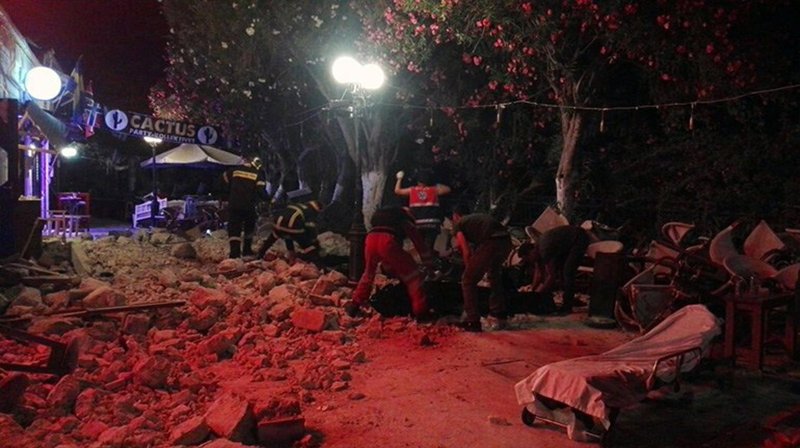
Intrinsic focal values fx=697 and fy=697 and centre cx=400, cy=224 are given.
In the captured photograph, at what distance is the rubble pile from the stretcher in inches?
67.5

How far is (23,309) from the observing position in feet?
27.7

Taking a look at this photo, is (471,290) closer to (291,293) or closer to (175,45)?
(291,293)

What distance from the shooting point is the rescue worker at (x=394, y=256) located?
868 centimetres

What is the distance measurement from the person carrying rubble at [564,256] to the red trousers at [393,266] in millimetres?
2538

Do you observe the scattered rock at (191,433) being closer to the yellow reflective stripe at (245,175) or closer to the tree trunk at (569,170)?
the yellow reflective stripe at (245,175)

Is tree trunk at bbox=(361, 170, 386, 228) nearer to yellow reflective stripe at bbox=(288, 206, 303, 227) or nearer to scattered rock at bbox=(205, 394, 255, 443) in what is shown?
yellow reflective stripe at bbox=(288, 206, 303, 227)

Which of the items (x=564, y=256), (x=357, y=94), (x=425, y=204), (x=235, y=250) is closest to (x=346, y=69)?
(x=357, y=94)

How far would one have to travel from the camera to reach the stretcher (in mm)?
4980

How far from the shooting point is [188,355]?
7.25m

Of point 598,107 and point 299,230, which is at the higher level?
point 598,107

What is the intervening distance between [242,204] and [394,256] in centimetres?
540

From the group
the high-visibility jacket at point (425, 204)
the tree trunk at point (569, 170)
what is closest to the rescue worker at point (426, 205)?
the high-visibility jacket at point (425, 204)

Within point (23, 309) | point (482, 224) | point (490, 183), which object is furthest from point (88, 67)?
A: point (482, 224)

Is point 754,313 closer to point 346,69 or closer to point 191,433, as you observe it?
point 191,433
